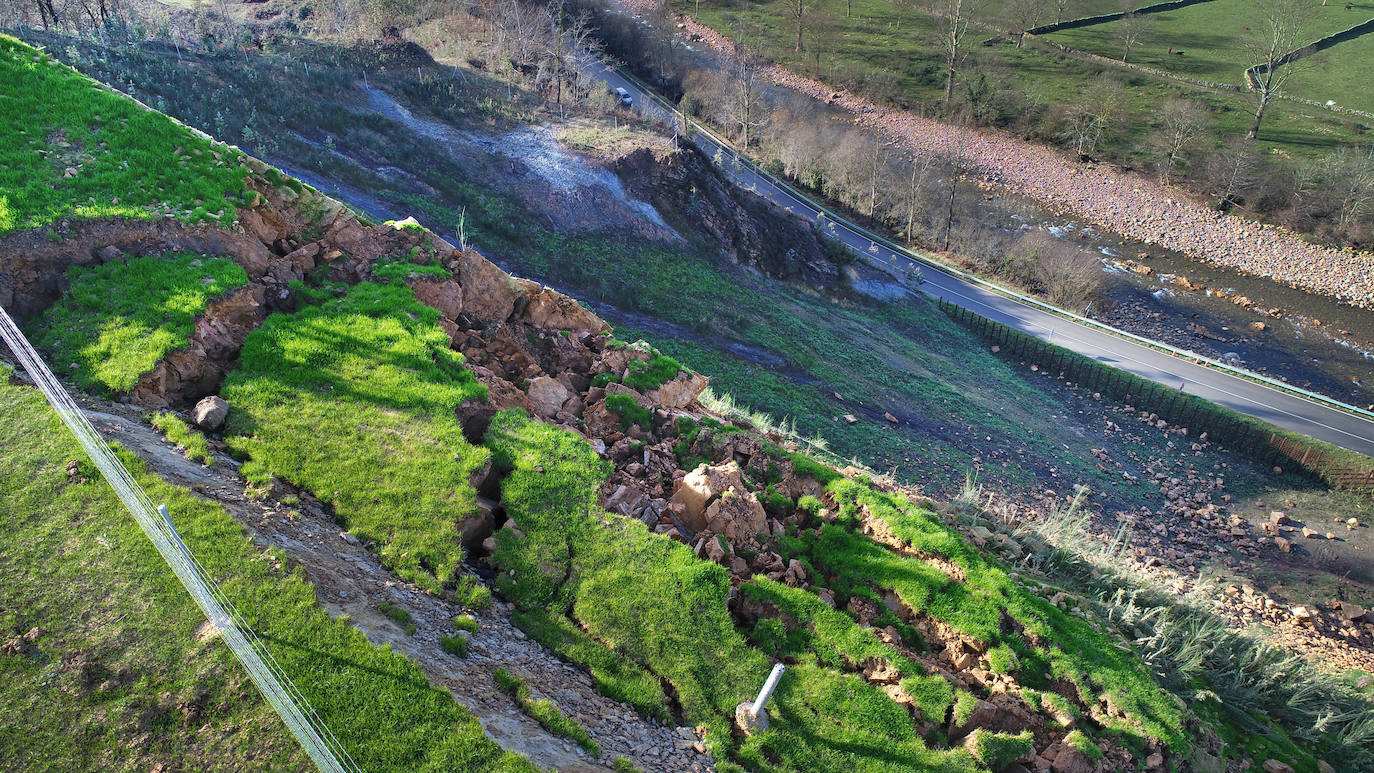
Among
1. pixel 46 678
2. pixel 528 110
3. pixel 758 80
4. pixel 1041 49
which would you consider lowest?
pixel 46 678

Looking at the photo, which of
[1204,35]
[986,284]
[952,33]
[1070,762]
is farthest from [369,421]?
[1204,35]

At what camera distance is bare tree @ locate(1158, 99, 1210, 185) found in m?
58.0

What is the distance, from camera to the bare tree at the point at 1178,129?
190 feet

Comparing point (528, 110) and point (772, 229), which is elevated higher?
point (528, 110)

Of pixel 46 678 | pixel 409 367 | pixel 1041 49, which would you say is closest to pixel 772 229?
pixel 409 367

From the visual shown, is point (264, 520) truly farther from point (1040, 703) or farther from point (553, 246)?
point (553, 246)

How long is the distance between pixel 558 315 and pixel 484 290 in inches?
70.6

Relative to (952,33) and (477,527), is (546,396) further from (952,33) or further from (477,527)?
(952,33)

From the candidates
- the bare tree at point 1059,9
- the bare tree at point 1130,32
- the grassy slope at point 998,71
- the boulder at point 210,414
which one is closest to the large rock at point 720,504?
the boulder at point 210,414

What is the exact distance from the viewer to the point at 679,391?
1555 centimetres

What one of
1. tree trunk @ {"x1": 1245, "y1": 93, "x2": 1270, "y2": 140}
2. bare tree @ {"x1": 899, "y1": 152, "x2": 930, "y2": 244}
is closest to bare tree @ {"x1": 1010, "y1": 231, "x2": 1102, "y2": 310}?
bare tree @ {"x1": 899, "y1": 152, "x2": 930, "y2": 244}

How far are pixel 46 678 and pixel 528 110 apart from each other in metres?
37.7

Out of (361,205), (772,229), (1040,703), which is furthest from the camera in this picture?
(772,229)

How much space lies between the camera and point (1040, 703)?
9906 mm
